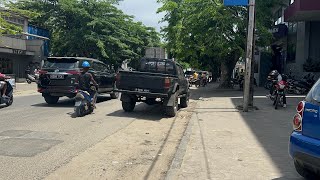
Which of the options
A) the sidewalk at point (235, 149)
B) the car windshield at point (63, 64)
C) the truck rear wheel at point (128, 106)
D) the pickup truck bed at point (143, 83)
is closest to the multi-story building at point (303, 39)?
the sidewalk at point (235, 149)

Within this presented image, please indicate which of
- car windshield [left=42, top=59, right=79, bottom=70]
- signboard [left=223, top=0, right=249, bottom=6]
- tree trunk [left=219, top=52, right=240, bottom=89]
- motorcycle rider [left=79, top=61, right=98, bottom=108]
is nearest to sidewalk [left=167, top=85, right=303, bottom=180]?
motorcycle rider [left=79, top=61, right=98, bottom=108]

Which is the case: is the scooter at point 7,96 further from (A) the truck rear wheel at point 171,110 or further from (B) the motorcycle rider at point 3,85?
(A) the truck rear wheel at point 171,110

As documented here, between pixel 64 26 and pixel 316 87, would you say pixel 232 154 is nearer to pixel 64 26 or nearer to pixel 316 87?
pixel 316 87

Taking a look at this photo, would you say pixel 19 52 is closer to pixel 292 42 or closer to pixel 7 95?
pixel 7 95

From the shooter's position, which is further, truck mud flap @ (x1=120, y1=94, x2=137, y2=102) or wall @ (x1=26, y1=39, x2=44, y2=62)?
wall @ (x1=26, y1=39, x2=44, y2=62)

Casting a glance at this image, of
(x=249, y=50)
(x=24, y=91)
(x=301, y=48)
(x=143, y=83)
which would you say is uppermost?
(x=301, y=48)

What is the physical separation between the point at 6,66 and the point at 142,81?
26669mm

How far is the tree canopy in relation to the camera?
36906mm

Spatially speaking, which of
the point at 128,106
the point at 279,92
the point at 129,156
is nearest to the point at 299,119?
the point at 129,156

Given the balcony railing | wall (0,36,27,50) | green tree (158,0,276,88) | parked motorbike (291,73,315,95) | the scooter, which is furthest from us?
wall (0,36,27,50)

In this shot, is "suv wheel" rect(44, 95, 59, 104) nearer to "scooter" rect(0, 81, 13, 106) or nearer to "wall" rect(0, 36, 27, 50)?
"scooter" rect(0, 81, 13, 106)

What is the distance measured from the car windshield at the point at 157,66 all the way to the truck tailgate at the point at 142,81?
160 centimetres

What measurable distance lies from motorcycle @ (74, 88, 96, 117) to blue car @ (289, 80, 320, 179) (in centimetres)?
794

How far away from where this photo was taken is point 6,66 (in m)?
35.1
